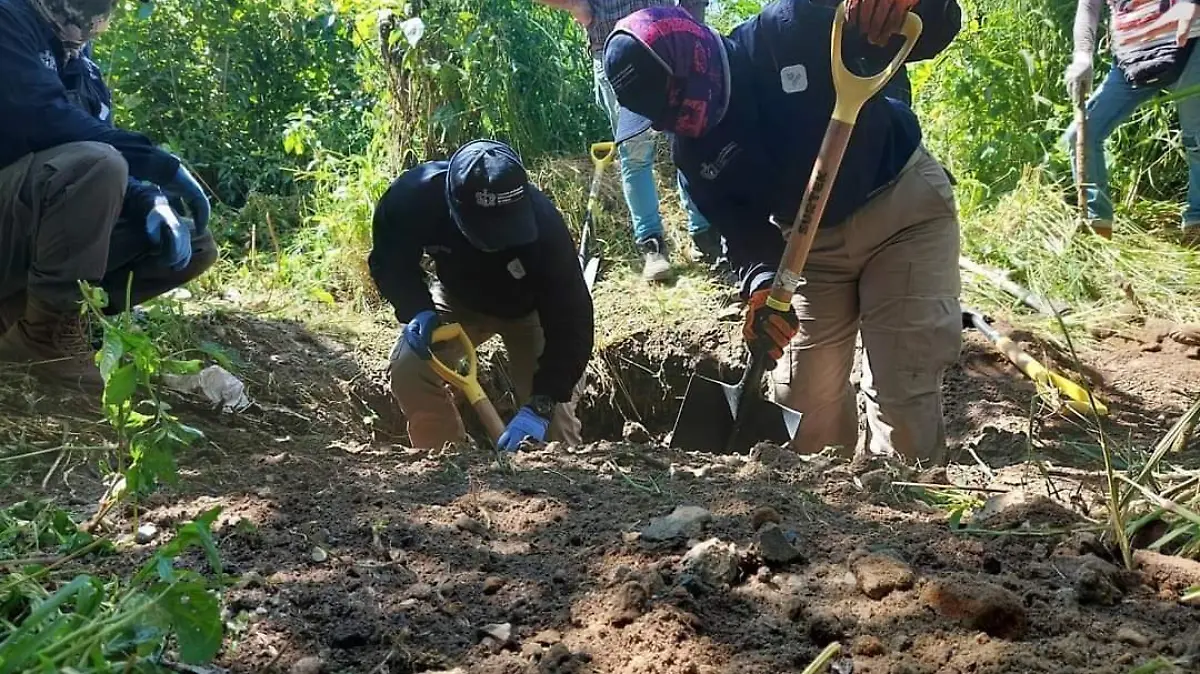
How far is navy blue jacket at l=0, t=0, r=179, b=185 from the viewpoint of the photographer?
3.38 m

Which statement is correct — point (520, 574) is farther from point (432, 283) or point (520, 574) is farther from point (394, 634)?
point (432, 283)

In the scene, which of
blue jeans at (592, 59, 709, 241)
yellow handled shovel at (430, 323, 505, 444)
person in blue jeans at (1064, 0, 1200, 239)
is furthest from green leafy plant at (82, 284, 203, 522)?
person in blue jeans at (1064, 0, 1200, 239)

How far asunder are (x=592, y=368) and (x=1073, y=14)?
11.8 feet

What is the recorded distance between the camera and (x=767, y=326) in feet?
10.8

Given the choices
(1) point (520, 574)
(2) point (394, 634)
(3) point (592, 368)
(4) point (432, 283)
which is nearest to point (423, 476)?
(1) point (520, 574)

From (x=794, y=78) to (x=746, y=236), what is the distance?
23.8 inches

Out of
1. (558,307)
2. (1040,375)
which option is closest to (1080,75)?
(1040,375)

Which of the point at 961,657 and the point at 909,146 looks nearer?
the point at 961,657

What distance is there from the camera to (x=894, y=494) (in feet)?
7.39

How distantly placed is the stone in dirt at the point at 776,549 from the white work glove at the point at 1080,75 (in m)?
4.23

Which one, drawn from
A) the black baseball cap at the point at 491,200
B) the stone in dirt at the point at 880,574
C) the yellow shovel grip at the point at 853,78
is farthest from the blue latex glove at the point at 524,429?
the stone in dirt at the point at 880,574

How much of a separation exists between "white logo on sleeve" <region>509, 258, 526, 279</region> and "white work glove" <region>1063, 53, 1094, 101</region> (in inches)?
122

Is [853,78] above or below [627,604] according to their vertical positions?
above

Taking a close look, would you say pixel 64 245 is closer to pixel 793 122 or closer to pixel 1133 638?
pixel 793 122
